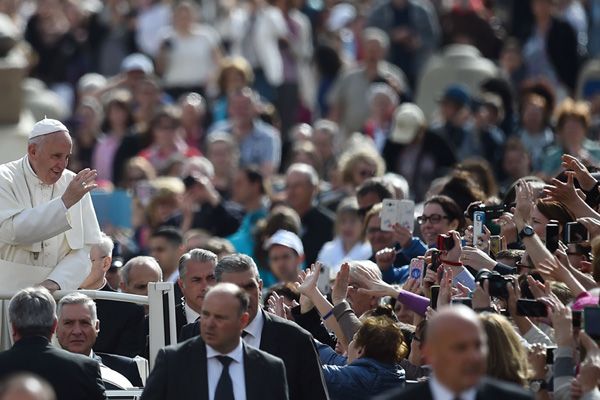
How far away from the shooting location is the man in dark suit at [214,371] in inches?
403

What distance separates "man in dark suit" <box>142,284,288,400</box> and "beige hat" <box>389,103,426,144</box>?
9.80 metres

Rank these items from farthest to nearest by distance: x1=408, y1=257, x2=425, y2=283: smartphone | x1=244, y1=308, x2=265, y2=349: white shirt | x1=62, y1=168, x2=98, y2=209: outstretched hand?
1. x1=408, y1=257, x2=425, y2=283: smartphone
2. x1=62, y1=168, x2=98, y2=209: outstretched hand
3. x1=244, y1=308, x2=265, y2=349: white shirt

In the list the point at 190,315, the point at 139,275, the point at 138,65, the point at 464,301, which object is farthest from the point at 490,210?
the point at 138,65

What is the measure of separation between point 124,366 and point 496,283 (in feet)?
8.83

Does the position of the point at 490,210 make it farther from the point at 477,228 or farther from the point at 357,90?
the point at 357,90

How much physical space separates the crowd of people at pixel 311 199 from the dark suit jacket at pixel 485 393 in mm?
12

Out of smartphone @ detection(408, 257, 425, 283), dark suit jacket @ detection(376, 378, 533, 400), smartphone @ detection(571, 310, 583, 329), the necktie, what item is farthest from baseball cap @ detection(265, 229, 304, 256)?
dark suit jacket @ detection(376, 378, 533, 400)

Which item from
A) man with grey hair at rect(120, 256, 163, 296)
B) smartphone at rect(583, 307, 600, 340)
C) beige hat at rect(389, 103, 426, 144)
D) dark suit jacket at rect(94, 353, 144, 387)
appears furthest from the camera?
beige hat at rect(389, 103, 426, 144)

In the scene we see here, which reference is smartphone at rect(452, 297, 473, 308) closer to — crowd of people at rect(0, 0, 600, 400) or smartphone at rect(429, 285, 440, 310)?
crowd of people at rect(0, 0, 600, 400)

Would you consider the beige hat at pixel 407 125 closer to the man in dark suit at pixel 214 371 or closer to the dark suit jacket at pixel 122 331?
the dark suit jacket at pixel 122 331

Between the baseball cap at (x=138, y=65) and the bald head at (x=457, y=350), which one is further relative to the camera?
the baseball cap at (x=138, y=65)

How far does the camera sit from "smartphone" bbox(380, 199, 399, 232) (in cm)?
1411

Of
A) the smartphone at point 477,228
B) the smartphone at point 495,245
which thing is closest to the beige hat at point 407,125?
the smartphone at point 495,245

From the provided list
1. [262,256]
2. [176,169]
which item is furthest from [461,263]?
[176,169]
